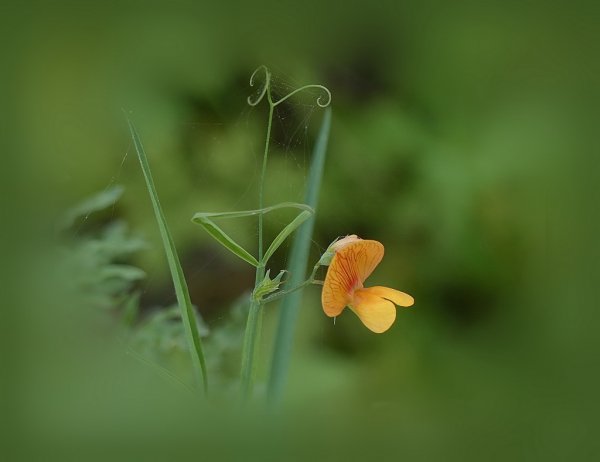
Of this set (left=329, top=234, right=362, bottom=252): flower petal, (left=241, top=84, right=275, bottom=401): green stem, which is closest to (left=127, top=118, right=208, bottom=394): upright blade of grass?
(left=241, top=84, right=275, bottom=401): green stem

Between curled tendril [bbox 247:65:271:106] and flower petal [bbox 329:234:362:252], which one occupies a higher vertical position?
curled tendril [bbox 247:65:271:106]

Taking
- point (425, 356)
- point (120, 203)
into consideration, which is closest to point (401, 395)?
point (425, 356)

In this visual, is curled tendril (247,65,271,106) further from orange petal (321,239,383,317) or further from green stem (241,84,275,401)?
orange petal (321,239,383,317)

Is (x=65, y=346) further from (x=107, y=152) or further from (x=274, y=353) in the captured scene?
(x=107, y=152)

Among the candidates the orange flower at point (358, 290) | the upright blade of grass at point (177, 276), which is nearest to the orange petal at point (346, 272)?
the orange flower at point (358, 290)

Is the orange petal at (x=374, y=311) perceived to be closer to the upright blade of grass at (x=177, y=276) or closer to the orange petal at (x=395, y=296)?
the orange petal at (x=395, y=296)

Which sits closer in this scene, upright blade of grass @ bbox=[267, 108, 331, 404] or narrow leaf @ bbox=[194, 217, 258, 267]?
narrow leaf @ bbox=[194, 217, 258, 267]

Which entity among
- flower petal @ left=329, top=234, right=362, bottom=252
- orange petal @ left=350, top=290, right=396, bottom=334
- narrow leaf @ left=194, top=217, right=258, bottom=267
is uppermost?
flower petal @ left=329, top=234, right=362, bottom=252
